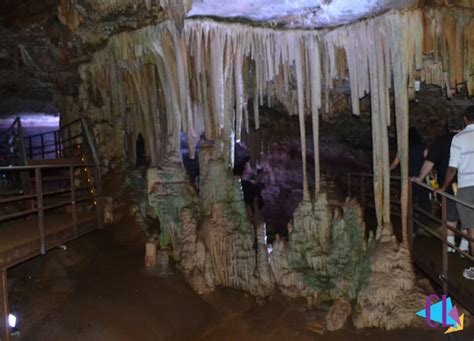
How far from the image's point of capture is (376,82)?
6238mm

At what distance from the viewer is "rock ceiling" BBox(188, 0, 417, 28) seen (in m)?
5.73

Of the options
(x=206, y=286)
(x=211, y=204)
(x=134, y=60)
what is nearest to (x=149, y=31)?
(x=134, y=60)

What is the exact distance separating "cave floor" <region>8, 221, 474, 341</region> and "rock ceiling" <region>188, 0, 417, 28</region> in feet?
13.8

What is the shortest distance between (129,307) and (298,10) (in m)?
4.96

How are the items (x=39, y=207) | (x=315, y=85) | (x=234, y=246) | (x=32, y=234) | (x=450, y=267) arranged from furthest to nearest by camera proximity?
(x=315, y=85) → (x=234, y=246) → (x=32, y=234) → (x=39, y=207) → (x=450, y=267)

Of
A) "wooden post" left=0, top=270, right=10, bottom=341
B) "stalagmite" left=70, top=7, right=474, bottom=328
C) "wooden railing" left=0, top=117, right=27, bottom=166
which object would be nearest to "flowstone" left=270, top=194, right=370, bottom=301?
"stalagmite" left=70, top=7, right=474, bottom=328

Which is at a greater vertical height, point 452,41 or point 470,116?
point 452,41

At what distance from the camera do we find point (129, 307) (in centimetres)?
576

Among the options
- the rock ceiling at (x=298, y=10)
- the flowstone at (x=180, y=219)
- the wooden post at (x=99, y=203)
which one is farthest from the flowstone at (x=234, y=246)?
the rock ceiling at (x=298, y=10)

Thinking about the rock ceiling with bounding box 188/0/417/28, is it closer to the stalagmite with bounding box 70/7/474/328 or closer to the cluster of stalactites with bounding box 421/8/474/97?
the stalagmite with bounding box 70/7/474/328

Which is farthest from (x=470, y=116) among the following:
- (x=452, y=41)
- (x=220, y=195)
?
(x=220, y=195)

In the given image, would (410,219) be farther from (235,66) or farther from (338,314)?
(235,66)

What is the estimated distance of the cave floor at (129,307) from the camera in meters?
5.18

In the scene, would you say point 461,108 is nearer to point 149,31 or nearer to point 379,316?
point 379,316
